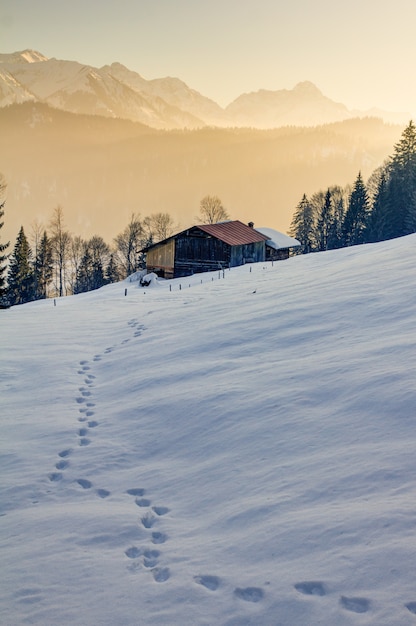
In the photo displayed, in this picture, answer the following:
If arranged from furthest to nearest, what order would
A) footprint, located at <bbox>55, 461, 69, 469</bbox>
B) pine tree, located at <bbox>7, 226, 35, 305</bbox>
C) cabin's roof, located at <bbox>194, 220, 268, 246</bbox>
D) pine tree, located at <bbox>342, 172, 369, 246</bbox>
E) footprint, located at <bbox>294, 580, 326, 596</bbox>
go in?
pine tree, located at <bbox>342, 172, 369, 246</bbox>, pine tree, located at <bbox>7, 226, 35, 305</bbox>, cabin's roof, located at <bbox>194, 220, 268, 246</bbox>, footprint, located at <bbox>55, 461, 69, 469</bbox>, footprint, located at <bbox>294, 580, 326, 596</bbox>

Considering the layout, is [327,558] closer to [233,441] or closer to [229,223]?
[233,441]

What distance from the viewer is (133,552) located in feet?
14.8

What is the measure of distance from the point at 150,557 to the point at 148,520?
2.20 ft

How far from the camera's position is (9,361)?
11312mm

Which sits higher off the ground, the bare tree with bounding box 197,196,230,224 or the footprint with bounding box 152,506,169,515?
the bare tree with bounding box 197,196,230,224

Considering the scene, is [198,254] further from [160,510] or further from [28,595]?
[28,595]

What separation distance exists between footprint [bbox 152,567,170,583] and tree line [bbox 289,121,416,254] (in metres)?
52.4

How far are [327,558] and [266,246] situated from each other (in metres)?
45.9

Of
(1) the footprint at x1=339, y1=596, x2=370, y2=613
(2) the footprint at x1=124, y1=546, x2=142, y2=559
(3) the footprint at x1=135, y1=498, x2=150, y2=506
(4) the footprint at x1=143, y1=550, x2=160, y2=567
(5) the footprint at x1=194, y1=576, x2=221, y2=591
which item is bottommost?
(2) the footprint at x1=124, y1=546, x2=142, y2=559

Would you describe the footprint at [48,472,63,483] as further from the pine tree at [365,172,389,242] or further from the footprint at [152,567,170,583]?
the pine tree at [365,172,389,242]

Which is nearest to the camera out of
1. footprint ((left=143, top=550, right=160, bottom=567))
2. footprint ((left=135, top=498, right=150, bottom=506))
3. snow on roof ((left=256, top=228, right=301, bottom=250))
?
footprint ((left=143, top=550, right=160, bottom=567))

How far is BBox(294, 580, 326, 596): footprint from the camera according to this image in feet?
11.7

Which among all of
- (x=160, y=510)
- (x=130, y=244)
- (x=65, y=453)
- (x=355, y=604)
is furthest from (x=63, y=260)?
(x=355, y=604)

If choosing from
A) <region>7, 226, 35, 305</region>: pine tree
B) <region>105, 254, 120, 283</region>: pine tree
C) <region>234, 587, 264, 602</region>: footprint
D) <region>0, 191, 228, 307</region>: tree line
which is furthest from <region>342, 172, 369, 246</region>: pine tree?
<region>234, 587, 264, 602</region>: footprint
